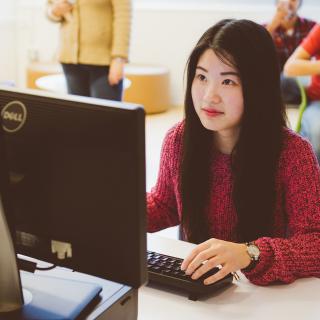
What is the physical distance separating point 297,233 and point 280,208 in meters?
0.12

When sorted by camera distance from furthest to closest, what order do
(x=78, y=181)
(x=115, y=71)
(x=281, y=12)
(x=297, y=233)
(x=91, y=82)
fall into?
(x=281, y=12) → (x=91, y=82) → (x=115, y=71) → (x=297, y=233) → (x=78, y=181)

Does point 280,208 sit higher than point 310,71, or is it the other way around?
point 310,71

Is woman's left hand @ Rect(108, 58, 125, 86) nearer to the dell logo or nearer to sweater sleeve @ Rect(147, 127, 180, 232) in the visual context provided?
sweater sleeve @ Rect(147, 127, 180, 232)

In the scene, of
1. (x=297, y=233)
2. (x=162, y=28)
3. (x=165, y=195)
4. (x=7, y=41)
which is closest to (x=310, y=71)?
(x=165, y=195)

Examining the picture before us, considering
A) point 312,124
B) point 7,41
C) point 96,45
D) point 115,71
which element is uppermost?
point 96,45

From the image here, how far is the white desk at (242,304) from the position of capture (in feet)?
3.43

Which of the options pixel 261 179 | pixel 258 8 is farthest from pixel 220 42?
pixel 258 8

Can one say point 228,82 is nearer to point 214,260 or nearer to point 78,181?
point 214,260

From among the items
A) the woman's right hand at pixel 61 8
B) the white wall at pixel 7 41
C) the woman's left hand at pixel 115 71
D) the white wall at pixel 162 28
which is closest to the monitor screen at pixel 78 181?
the woman's left hand at pixel 115 71

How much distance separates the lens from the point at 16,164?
0.87 metres

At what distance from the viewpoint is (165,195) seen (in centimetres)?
155

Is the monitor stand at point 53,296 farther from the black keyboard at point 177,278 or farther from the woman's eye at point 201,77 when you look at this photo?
the woman's eye at point 201,77

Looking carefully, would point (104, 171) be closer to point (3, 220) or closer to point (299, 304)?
point (3, 220)

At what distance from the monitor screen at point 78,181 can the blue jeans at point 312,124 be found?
176cm
